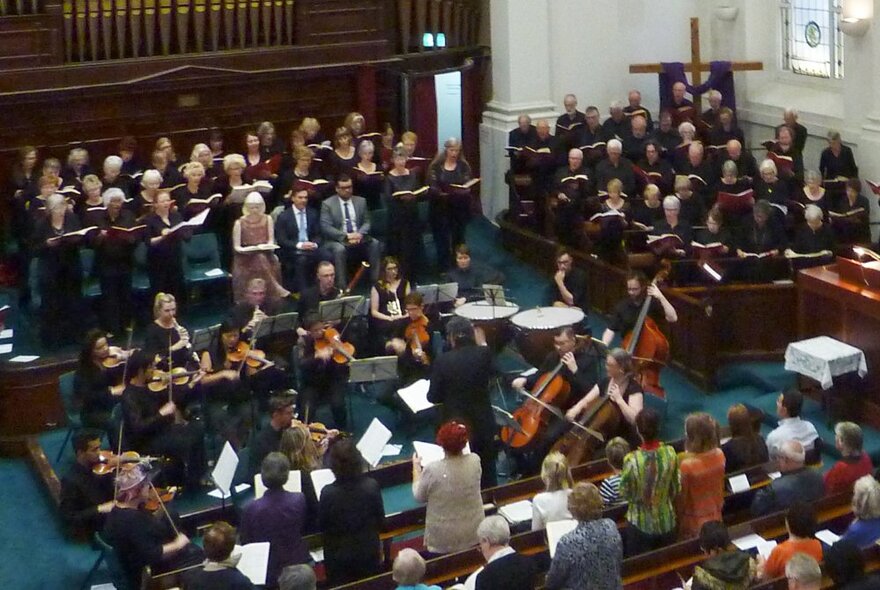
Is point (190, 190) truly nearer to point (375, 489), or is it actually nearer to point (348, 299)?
point (348, 299)

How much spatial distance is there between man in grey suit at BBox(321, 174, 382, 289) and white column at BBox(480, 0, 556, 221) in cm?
344

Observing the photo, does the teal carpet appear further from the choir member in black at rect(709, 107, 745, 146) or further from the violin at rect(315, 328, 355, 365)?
the choir member in black at rect(709, 107, 745, 146)

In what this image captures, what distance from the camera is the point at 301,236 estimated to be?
37.1ft

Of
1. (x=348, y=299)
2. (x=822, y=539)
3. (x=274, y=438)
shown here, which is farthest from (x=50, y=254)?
(x=822, y=539)

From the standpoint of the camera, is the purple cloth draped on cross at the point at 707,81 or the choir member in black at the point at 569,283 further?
the purple cloth draped on cross at the point at 707,81

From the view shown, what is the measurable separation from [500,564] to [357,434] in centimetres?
424

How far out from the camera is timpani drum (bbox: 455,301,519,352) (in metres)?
10.2

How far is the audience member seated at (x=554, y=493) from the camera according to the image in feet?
22.2

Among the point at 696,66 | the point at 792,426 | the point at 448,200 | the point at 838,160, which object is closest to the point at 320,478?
the point at 792,426

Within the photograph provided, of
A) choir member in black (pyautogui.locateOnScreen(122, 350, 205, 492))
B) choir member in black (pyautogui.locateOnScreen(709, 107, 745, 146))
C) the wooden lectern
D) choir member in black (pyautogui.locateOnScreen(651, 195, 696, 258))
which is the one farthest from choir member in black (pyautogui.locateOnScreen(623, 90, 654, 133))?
choir member in black (pyautogui.locateOnScreen(122, 350, 205, 492))

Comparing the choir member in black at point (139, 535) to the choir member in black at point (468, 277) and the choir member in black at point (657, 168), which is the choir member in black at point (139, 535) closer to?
the choir member in black at point (468, 277)

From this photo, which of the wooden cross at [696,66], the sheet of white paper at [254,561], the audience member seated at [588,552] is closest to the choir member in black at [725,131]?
the wooden cross at [696,66]

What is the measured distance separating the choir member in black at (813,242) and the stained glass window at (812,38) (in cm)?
347

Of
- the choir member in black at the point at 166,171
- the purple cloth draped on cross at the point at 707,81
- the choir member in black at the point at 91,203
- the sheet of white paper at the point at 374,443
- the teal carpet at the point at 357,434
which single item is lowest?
the teal carpet at the point at 357,434
